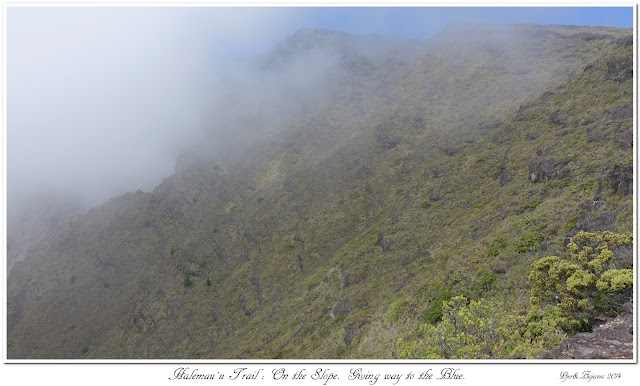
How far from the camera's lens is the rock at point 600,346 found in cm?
977

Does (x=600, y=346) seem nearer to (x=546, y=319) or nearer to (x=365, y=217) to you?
(x=546, y=319)

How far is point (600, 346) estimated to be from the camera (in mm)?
10188

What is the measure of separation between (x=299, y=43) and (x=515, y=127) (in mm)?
120829

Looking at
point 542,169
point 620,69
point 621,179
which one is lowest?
point 542,169

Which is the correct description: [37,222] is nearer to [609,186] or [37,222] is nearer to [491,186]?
[491,186]

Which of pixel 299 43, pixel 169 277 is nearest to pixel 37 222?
pixel 169 277

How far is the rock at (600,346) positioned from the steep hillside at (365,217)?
8.55 m

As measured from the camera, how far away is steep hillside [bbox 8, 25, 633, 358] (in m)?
29.4

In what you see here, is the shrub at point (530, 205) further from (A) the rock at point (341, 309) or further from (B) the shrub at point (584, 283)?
(A) the rock at point (341, 309)

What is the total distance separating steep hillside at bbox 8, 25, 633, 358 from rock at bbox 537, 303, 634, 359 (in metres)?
8.55

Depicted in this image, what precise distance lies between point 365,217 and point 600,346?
Answer: 49752 mm

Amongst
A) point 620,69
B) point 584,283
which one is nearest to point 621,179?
point 584,283

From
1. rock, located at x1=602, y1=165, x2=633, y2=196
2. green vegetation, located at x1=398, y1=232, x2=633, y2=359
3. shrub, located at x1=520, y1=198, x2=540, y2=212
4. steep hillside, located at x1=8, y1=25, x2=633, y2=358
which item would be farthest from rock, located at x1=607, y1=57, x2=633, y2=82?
green vegetation, located at x1=398, y1=232, x2=633, y2=359

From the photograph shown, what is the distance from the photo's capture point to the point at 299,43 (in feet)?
507
